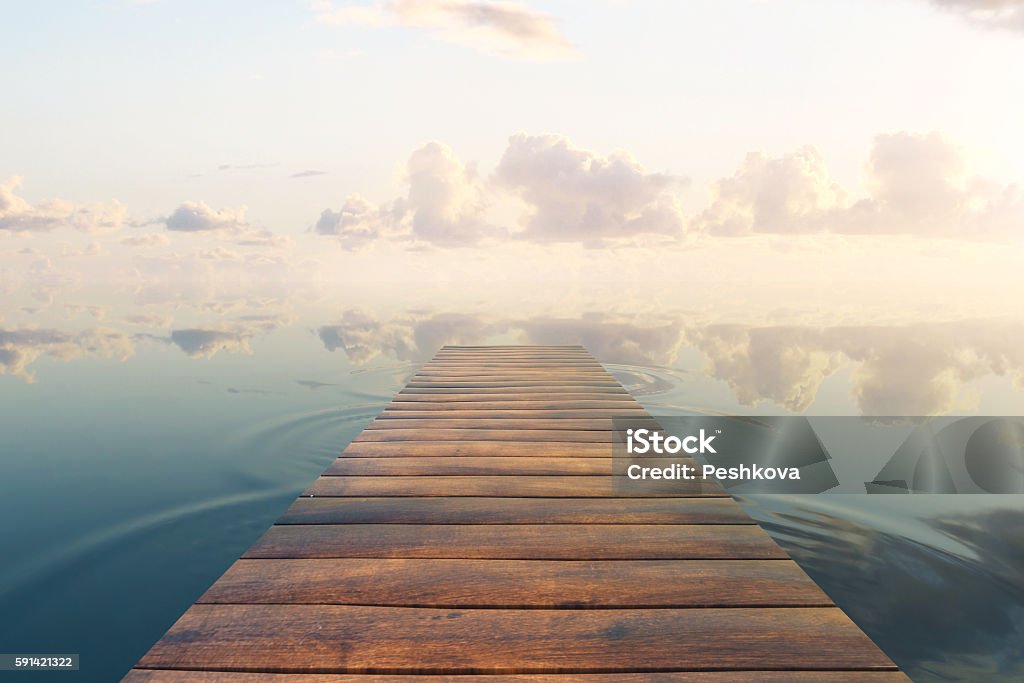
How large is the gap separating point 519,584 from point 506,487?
98 centimetres

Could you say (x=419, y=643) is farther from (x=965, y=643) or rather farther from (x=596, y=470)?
(x=965, y=643)

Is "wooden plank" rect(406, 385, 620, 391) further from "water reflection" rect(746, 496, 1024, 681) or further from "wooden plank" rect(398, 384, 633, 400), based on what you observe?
"water reflection" rect(746, 496, 1024, 681)

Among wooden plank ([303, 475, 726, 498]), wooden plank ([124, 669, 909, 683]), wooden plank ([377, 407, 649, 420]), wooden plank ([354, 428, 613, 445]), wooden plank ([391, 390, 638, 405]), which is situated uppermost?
wooden plank ([391, 390, 638, 405])

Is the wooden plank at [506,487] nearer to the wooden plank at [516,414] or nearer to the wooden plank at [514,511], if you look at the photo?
the wooden plank at [514,511]

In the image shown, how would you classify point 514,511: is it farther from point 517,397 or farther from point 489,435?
point 517,397

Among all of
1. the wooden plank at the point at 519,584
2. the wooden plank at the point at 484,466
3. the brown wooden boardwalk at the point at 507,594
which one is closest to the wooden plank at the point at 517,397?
the wooden plank at the point at 484,466

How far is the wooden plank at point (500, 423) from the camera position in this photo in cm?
423

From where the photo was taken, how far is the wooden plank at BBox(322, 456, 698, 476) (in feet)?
10.6

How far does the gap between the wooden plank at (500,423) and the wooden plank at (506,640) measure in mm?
2356

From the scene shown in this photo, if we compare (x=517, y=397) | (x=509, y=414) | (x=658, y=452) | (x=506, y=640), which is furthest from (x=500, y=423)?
(x=506, y=640)

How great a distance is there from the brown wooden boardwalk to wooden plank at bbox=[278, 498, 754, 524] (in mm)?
10

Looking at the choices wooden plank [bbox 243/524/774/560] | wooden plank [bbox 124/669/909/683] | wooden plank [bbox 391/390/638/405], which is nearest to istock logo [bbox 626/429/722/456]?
wooden plank [bbox 391/390/638/405]

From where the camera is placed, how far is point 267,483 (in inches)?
221

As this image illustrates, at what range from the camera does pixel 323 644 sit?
1.68 metres
